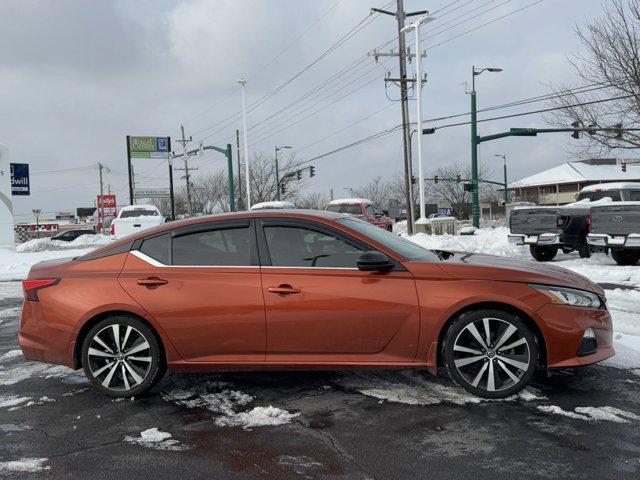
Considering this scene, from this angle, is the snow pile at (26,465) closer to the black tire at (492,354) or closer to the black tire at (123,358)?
the black tire at (123,358)

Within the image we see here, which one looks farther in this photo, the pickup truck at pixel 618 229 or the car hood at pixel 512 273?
the pickup truck at pixel 618 229

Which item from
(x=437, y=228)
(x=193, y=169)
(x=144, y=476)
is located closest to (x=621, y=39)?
(x=437, y=228)

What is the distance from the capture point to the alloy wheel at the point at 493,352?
163 inches

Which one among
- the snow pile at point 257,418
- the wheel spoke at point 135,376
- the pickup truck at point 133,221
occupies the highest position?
the pickup truck at point 133,221

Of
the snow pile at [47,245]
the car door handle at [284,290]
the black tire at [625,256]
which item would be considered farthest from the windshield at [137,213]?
the car door handle at [284,290]

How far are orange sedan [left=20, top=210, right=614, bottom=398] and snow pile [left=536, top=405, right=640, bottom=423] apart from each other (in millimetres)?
274

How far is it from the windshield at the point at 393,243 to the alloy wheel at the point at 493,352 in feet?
2.22

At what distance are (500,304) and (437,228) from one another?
22417 millimetres

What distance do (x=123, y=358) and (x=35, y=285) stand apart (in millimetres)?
1040

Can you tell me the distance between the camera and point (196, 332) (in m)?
4.39

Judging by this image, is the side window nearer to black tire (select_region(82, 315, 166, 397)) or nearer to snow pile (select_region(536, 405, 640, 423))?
black tire (select_region(82, 315, 166, 397))

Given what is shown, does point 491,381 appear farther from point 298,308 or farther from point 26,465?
point 26,465

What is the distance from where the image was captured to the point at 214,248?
15.1 feet

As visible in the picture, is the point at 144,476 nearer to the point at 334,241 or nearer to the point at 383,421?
the point at 383,421
